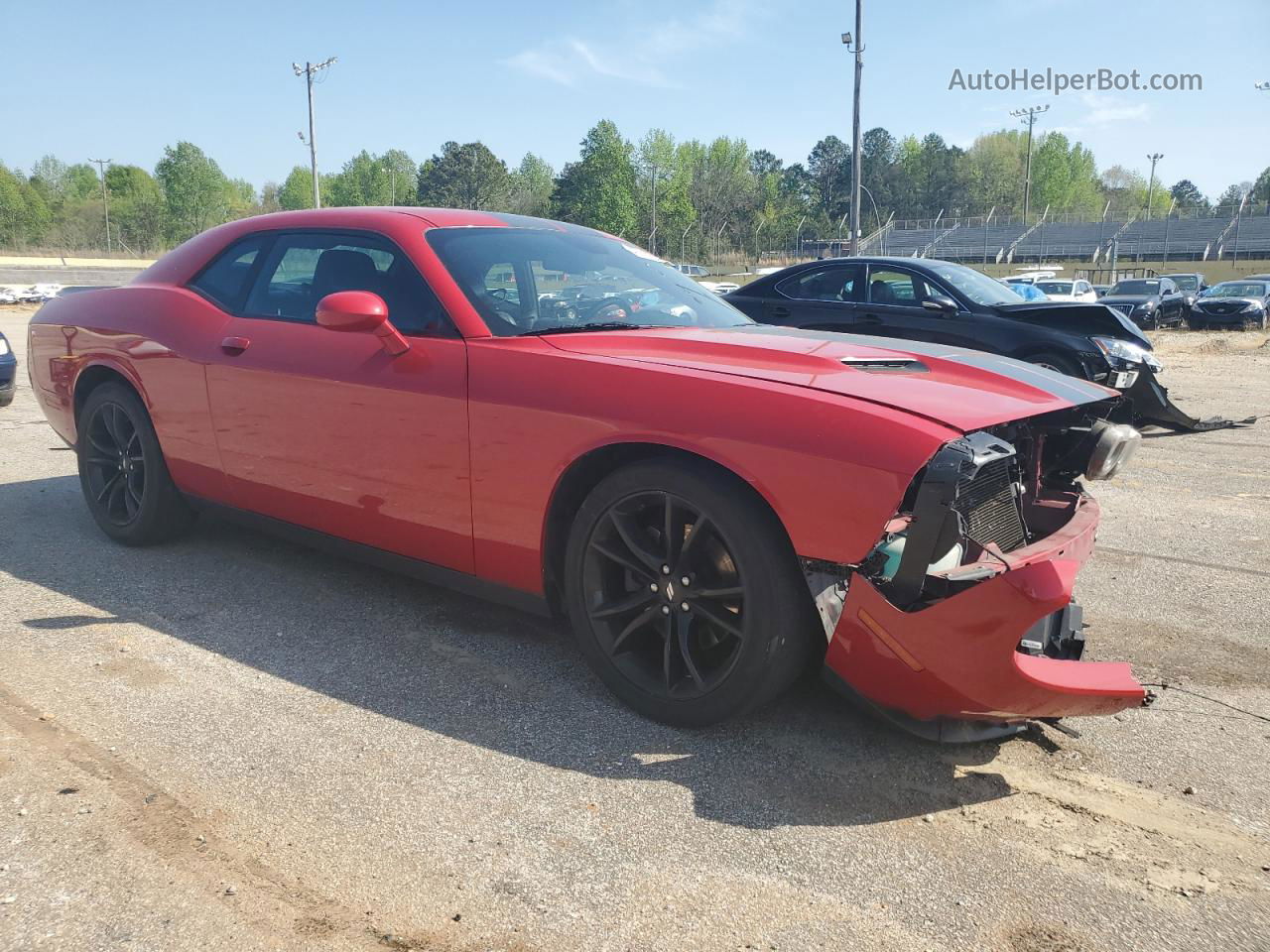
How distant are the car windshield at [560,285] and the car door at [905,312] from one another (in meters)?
5.37

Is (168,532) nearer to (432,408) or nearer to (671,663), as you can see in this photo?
(432,408)

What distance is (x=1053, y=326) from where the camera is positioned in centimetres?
862

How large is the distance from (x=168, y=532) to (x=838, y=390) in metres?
3.46

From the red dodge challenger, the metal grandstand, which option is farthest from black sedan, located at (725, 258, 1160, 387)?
the metal grandstand

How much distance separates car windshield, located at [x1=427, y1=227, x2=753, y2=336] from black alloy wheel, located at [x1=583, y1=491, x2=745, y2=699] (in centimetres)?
84

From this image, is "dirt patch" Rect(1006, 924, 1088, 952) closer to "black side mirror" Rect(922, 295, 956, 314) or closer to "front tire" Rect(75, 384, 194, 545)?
"front tire" Rect(75, 384, 194, 545)

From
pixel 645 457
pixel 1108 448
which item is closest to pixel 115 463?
pixel 645 457

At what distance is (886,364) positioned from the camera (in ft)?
9.81

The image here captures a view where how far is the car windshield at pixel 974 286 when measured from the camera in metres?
9.06

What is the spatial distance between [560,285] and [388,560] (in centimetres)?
120

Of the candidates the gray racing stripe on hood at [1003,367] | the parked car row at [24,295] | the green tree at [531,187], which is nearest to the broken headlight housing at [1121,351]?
the gray racing stripe on hood at [1003,367]

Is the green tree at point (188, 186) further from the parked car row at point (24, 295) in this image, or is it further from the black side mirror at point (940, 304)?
the black side mirror at point (940, 304)

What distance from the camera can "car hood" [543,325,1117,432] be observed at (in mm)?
2582

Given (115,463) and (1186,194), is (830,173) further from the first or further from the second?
(115,463)
